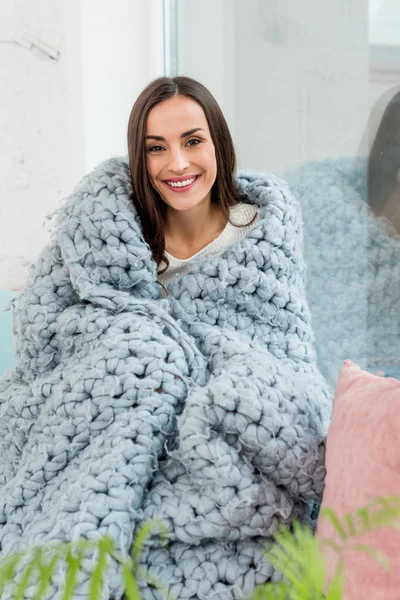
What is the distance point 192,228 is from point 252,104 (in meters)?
0.49

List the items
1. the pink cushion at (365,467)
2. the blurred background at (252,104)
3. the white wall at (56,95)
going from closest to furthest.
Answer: the pink cushion at (365,467) → the blurred background at (252,104) → the white wall at (56,95)

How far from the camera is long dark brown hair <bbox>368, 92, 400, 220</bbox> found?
4.27 ft

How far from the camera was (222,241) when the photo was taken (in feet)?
4.90

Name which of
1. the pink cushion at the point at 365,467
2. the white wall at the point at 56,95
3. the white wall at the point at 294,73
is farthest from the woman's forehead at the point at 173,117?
the white wall at the point at 56,95

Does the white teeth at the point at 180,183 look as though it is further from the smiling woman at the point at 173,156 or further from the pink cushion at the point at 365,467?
the pink cushion at the point at 365,467

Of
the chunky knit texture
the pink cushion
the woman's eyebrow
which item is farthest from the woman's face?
the pink cushion

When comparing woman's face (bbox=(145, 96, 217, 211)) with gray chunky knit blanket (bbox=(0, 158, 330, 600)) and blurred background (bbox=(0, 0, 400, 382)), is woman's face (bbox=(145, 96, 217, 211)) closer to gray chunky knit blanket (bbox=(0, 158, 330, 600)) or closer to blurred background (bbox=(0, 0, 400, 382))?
gray chunky knit blanket (bbox=(0, 158, 330, 600))

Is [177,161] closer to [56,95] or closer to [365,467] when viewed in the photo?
[365,467]

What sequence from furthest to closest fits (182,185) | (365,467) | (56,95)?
(56,95)
(182,185)
(365,467)

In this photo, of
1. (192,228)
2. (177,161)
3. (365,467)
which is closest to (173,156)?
(177,161)

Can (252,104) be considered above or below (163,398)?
above

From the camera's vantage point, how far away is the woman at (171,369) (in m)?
1.02

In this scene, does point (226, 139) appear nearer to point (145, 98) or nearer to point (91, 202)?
point (145, 98)

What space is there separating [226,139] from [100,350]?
57 centimetres
